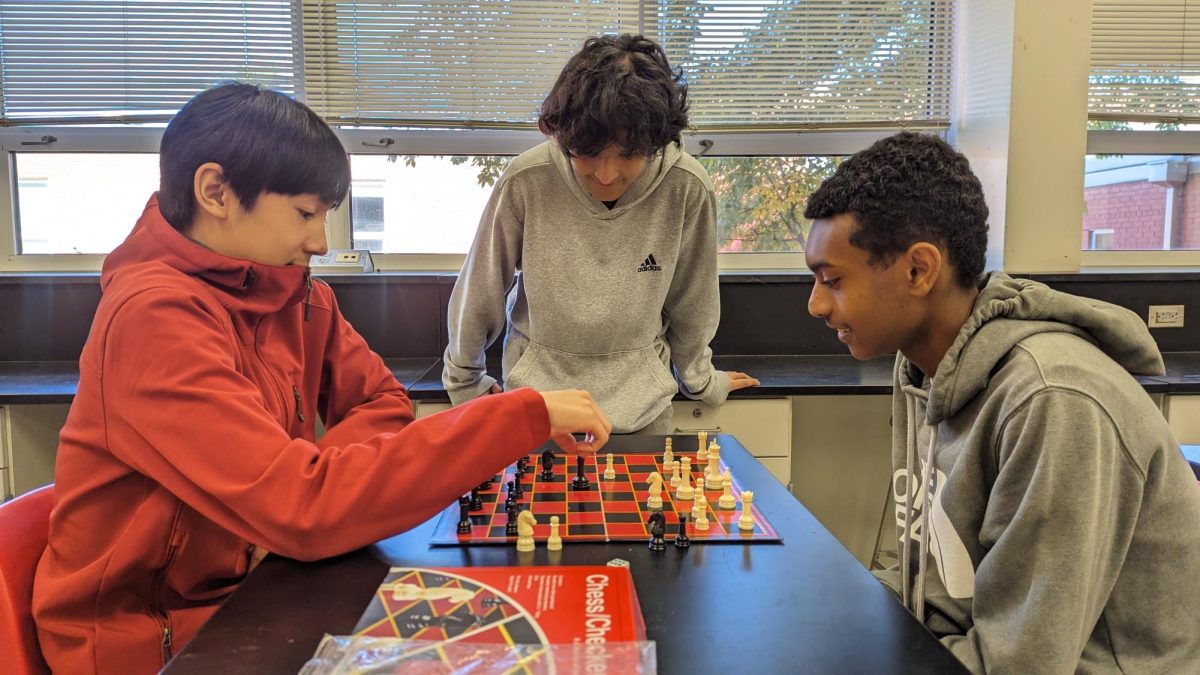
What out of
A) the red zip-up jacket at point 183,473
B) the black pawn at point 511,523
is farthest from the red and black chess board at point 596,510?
the red zip-up jacket at point 183,473

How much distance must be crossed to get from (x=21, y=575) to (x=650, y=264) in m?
1.34

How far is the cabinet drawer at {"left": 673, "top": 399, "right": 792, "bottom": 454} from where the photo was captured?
7.77ft

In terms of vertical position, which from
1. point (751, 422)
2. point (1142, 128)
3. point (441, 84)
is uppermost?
point (441, 84)

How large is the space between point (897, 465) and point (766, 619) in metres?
0.71

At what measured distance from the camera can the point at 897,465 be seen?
1446 millimetres

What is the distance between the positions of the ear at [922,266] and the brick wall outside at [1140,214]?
2.54 m

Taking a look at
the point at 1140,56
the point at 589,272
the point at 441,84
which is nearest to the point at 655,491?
the point at 589,272

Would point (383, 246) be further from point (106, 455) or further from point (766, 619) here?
point (766, 619)

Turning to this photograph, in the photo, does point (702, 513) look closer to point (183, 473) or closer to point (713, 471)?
Answer: point (713, 471)

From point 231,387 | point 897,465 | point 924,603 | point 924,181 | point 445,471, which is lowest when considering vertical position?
point 924,603

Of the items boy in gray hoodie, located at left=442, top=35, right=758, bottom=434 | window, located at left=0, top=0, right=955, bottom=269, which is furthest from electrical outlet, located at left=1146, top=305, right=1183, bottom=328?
boy in gray hoodie, located at left=442, top=35, right=758, bottom=434

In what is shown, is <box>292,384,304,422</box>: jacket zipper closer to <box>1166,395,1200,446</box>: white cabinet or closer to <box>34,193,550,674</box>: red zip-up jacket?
<box>34,193,550,674</box>: red zip-up jacket

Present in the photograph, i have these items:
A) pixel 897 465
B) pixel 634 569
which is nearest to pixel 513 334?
pixel 897 465

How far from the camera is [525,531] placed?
104 cm
